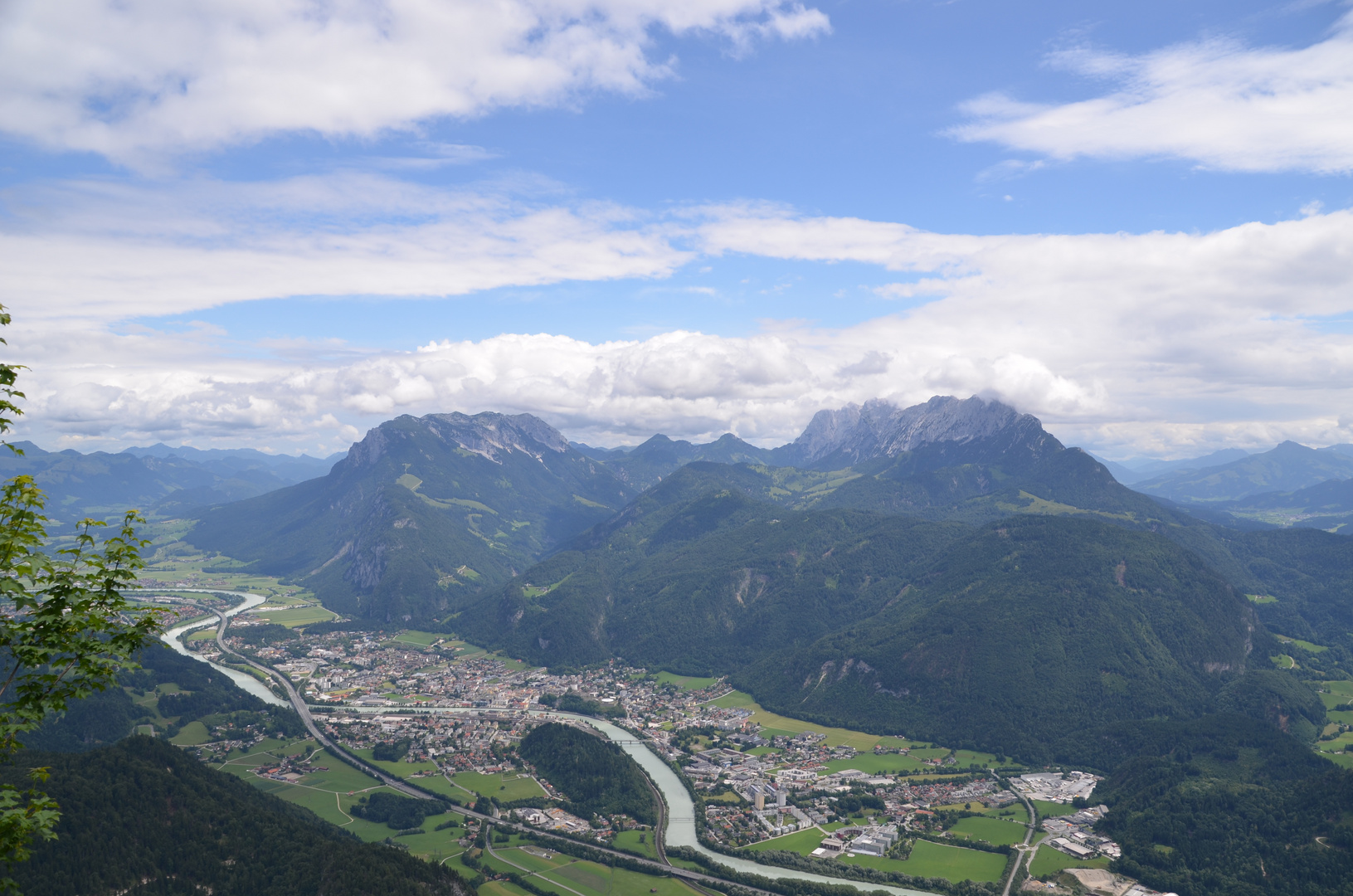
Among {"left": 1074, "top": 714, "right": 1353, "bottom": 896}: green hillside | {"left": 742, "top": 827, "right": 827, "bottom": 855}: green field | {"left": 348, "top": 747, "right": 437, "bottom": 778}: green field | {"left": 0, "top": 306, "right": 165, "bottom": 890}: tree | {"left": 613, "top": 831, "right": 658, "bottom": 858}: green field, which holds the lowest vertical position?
{"left": 348, "top": 747, "right": 437, "bottom": 778}: green field

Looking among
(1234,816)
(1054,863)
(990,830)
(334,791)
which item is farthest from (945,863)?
(334,791)

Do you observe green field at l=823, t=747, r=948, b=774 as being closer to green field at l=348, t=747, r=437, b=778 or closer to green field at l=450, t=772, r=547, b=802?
green field at l=450, t=772, r=547, b=802

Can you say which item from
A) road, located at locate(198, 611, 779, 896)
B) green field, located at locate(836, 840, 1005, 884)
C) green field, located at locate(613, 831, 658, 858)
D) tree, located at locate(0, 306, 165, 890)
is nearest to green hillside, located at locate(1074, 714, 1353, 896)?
green field, located at locate(836, 840, 1005, 884)

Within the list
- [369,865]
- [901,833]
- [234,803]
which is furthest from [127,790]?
[901,833]

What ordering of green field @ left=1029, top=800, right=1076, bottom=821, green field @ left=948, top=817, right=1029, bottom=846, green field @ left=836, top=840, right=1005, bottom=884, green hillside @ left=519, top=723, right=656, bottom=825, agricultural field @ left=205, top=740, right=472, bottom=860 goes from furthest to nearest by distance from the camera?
green hillside @ left=519, top=723, right=656, bottom=825 → green field @ left=1029, top=800, right=1076, bottom=821 → agricultural field @ left=205, top=740, right=472, bottom=860 → green field @ left=948, top=817, right=1029, bottom=846 → green field @ left=836, top=840, right=1005, bottom=884

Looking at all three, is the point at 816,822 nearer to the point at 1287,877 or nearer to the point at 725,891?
the point at 725,891

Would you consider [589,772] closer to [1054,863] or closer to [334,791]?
[334,791]

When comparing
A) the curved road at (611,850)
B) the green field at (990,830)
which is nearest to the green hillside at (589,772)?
the curved road at (611,850)

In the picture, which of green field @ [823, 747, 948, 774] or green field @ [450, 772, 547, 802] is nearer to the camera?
green field @ [450, 772, 547, 802]
